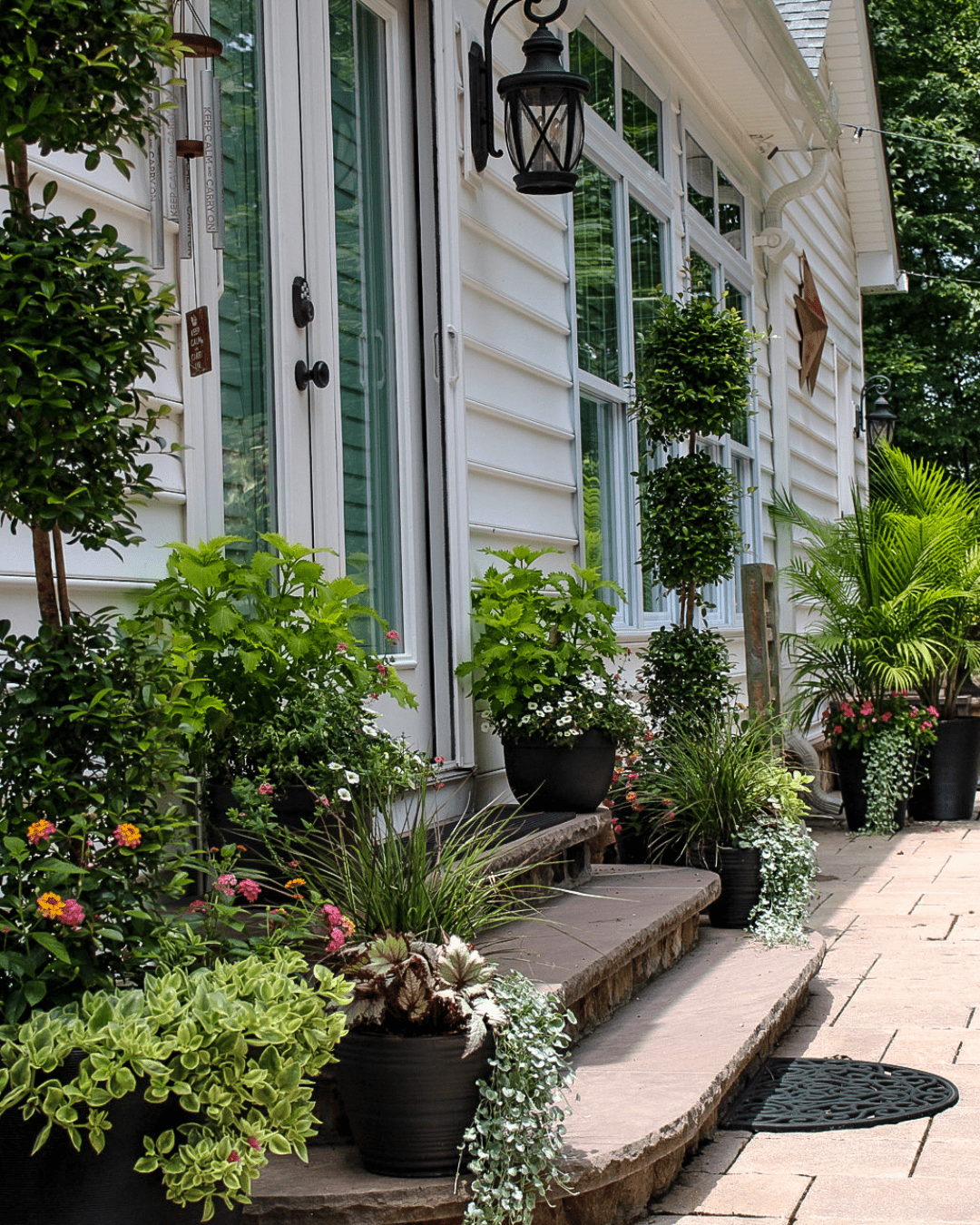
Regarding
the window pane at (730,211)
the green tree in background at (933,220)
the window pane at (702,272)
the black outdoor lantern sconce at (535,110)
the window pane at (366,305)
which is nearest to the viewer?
the window pane at (366,305)

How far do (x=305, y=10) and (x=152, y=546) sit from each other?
5.72ft

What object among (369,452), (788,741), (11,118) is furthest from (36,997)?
(788,741)

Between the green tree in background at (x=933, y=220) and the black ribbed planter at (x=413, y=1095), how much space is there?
18375 millimetres

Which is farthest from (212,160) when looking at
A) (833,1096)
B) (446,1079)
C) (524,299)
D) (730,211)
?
(730,211)

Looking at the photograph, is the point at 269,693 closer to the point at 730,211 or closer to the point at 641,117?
the point at 641,117

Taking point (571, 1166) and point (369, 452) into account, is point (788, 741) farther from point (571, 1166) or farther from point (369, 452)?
point (571, 1166)

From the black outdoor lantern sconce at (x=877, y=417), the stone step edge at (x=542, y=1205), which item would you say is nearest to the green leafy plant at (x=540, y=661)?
the stone step edge at (x=542, y=1205)

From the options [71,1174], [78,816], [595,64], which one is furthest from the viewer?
[595,64]

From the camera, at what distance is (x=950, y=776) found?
8.45 metres

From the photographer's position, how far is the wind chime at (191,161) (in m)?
3.14

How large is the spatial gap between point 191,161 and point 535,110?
6.30 ft

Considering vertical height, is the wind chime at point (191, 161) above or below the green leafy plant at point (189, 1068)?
above

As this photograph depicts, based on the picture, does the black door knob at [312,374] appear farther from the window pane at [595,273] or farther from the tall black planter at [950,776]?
the tall black planter at [950,776]

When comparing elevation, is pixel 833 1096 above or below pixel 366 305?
below
